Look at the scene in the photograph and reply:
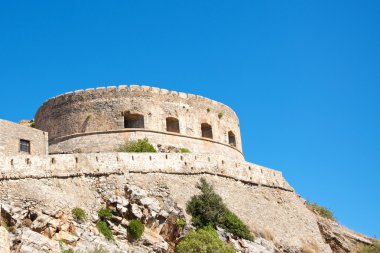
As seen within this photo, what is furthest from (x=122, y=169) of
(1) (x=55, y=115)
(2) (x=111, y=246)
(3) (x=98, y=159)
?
(1) (x=55, y=115)

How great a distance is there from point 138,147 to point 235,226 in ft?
24.3

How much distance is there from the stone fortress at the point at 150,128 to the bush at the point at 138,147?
0.63 metres

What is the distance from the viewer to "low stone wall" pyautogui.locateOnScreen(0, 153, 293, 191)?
2662cm

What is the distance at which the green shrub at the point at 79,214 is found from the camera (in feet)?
83.8

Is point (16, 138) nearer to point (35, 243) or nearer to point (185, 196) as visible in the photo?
point (185, 196)

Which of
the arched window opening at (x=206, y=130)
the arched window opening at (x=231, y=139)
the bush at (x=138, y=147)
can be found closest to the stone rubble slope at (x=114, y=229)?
the bush at (x=138, y=147)

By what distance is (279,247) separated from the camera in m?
29.9

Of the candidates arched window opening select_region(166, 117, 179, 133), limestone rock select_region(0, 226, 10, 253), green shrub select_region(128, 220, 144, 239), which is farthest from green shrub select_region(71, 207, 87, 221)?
arched window opening select_region(166, 117, 179, 133)

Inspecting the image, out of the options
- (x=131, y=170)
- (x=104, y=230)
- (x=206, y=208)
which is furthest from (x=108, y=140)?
(x=104, y=230)

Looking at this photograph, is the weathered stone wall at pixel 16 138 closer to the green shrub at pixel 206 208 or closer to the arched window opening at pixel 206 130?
the green shrub at pixel 206 208

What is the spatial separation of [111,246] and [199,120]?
14.6 meters

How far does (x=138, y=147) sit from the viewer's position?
33.8m

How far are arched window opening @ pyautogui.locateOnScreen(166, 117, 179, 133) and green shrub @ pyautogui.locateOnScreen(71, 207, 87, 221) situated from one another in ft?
41.4

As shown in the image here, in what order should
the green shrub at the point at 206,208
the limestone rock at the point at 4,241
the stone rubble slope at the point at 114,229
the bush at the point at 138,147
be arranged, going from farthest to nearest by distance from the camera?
the bush at the point at 138,147 → the green shrub at the point at 206,208 → the stone rubble slope at the point at 114,229 → the limestone rock at the point at 4,241
